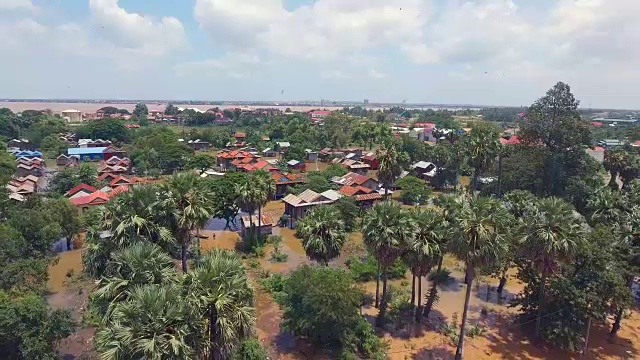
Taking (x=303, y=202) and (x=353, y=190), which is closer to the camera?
(x=303, y=202)

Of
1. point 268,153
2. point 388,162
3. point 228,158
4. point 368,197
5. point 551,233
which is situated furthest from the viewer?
point 268,153

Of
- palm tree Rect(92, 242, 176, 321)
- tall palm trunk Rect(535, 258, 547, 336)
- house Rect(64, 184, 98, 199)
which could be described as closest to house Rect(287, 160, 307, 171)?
house Rect(64, 184, 98, 199)

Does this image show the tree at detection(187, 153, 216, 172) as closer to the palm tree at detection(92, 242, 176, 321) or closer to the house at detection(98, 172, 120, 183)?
the house at detection(98, 172, 120, 183)

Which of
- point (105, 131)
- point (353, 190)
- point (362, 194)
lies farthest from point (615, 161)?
point (105, 131)

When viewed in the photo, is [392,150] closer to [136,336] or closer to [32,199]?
[136,336]

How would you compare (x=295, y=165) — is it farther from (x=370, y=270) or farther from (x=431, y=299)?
(x=431, y=299)

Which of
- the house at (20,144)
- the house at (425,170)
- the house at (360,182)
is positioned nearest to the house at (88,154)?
the house at (20,144)
